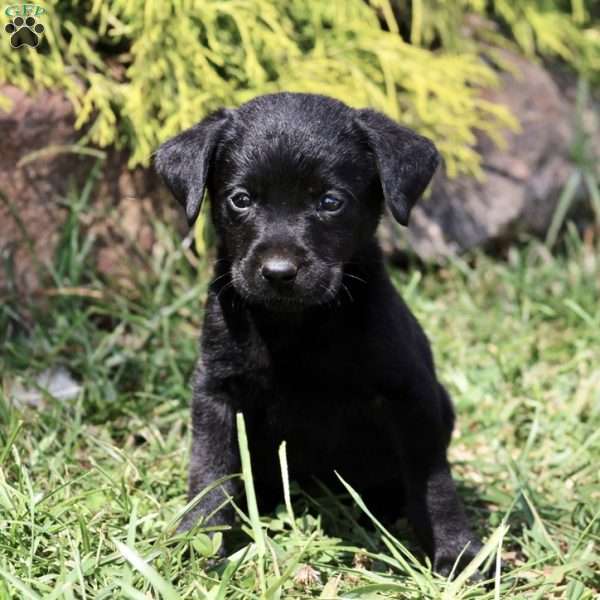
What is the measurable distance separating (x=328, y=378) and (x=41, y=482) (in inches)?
41.8

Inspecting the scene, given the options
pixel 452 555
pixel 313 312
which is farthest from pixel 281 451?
pixel 452 555

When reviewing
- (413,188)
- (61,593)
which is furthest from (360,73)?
(61,593)

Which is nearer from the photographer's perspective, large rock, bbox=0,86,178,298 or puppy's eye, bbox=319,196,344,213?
puppy's eye, bbox=319,196,344,213

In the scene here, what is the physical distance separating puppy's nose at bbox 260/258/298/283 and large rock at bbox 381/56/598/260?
2730mm

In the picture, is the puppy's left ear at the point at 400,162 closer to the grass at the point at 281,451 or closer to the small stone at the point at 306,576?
the grass at the point at 281,451

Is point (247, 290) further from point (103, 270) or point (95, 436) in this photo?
Result: point (103, 270)

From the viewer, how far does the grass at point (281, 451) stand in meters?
2.67

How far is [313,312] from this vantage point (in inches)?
121

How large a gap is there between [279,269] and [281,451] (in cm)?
49

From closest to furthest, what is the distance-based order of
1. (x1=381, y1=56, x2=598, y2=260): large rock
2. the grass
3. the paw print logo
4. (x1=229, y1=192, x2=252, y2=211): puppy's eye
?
1. the grass
2. (x1=229, y1=192, x2=252, y2=211): puppy's eye
3. the paw print logo
4. (x1=381, y1=56, x2=598, y2=260): large rock

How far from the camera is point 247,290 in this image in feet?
9.58

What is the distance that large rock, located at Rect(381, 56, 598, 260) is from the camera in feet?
18.6

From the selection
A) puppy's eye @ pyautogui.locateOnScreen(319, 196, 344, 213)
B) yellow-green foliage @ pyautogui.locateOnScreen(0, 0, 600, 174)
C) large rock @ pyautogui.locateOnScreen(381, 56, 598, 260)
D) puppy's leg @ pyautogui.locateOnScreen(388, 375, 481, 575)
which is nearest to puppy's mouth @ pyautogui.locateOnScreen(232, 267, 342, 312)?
puppy's eye @ pyautogui.locateOnScreen(319, 196, 344, 213)

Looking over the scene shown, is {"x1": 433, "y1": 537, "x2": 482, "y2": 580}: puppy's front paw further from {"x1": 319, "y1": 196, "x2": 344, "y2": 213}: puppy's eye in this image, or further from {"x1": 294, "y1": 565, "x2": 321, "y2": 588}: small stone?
{"x1": 319, "y1": 196, "x2": 344, "y2": 213}: puppy's eye
